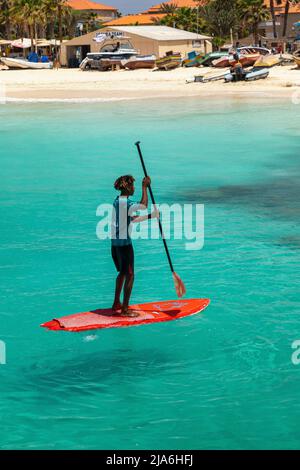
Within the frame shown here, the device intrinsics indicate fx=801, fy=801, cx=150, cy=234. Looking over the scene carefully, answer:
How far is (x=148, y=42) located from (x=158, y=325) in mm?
67875

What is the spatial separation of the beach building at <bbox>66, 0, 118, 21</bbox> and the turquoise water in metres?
126

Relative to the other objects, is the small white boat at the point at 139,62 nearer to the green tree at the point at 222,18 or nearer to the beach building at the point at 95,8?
the green tree at the point at 222,18

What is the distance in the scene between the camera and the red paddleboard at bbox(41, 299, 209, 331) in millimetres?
10516

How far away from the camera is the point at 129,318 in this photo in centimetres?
1067

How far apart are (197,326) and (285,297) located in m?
1.89

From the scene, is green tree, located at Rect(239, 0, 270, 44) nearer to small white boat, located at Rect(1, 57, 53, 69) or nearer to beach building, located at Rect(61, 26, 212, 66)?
beach building, located at Rect(61, 26, 212, 66)

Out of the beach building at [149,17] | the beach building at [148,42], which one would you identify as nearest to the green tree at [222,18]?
the beach building at [148,42]

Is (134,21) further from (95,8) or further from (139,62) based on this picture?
(139,62)

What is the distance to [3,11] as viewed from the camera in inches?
3839

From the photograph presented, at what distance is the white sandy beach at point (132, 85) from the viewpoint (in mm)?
50625

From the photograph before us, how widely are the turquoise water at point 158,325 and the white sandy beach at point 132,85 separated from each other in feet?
81.7

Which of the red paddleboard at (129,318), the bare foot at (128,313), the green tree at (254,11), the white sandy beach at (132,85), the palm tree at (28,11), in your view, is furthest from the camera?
the palm tree at (28,11)

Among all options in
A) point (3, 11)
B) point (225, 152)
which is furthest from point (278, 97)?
point (3, 11)

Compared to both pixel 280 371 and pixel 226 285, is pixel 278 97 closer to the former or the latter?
pixel 226 285
